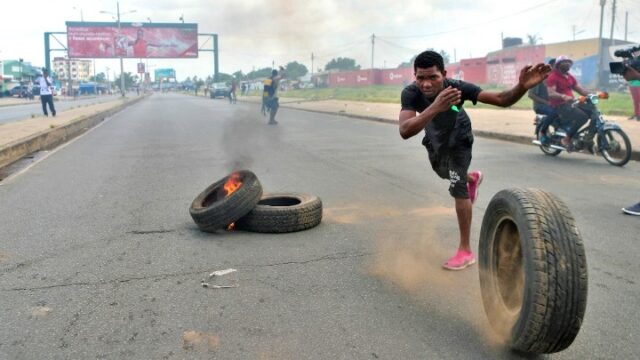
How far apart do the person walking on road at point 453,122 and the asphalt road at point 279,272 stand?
1.66 ft

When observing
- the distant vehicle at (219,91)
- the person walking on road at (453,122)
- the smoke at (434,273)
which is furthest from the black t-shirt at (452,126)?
the distant vehicle at (219,91)

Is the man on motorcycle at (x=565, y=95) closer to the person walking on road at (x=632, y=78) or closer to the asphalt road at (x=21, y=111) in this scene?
the person walking on road at (x=632, y=78)

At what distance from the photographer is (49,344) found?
9.50ft

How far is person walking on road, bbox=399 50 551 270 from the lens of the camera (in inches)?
134

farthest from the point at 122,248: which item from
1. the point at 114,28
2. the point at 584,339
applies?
the point at 114,28

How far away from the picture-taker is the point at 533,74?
3.30m

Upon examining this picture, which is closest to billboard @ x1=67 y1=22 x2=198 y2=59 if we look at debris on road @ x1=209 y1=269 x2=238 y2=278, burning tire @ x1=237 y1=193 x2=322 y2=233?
burning tire @ x1=237 y1=193 x2=322 y2=233

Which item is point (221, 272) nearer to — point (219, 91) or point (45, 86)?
point (45, 86)

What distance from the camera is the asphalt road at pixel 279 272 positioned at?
114 inches

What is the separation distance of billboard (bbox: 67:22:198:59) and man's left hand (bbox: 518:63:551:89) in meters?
62.5

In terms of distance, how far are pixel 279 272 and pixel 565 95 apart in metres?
7.22

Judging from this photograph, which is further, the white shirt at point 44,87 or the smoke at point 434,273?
the white shirt at point 44,87

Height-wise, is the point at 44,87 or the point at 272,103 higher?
the point at 44,87

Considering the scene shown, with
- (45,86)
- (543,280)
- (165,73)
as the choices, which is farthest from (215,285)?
(165,73)
